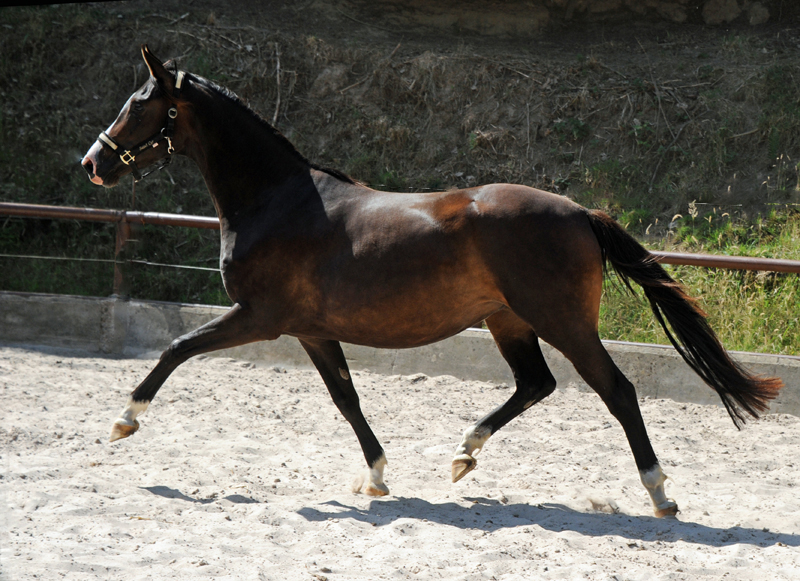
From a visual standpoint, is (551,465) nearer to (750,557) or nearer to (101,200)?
(750,557)

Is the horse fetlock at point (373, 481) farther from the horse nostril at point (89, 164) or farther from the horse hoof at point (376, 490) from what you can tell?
the horse nostril at point (89, 164)

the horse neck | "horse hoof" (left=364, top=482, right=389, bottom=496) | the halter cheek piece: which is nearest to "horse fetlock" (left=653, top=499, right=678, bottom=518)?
"horse hoof" (left=364, top=482, right=389, bottom=496)

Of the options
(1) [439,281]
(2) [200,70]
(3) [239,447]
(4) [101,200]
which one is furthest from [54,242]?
(1) [439,281]

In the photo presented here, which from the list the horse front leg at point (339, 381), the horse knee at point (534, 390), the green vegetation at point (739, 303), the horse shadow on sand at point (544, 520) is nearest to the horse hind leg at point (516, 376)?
the horse knee at point (534, 390)

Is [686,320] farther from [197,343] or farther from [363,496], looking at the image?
[197,343]

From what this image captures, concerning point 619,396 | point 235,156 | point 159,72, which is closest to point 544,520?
point 619,396

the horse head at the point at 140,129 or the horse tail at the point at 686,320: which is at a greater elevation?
the horse head at the point at 140,129

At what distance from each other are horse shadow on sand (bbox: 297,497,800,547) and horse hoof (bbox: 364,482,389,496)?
0.07m

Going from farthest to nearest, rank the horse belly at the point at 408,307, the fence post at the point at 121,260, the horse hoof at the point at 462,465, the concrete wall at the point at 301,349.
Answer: the fence post at the point at 121,260 < the concrete wall at the point at 301,349 < the horse hoof at the point at 462,465 < the horse belly at the point at 408,307

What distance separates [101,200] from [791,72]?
9.42 meters

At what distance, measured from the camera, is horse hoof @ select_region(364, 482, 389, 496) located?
11.7 ft

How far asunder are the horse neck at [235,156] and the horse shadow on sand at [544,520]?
1.62m

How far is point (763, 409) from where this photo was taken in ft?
11.0

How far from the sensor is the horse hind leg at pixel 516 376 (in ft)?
11.6
